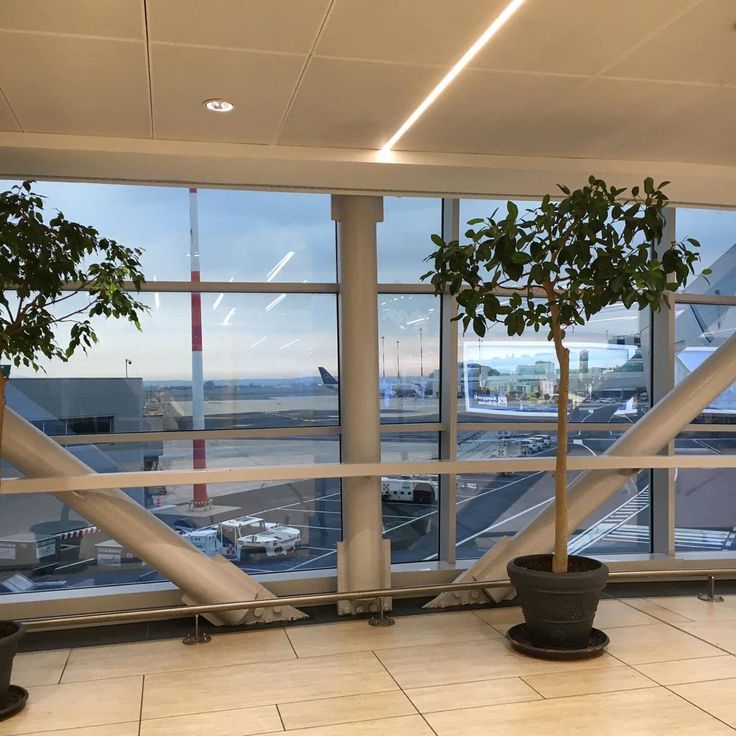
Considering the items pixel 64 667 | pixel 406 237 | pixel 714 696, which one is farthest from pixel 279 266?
pixel 714 696

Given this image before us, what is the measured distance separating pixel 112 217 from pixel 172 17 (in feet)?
10.9

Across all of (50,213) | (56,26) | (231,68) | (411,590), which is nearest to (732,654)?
(411,590)

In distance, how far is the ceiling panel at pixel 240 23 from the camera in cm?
274

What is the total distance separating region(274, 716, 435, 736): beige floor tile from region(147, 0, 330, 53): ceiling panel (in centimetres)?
289

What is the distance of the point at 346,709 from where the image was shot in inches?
145

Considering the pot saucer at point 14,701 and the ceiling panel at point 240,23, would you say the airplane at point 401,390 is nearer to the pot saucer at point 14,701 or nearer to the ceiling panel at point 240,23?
the pot saucer at point 14,701

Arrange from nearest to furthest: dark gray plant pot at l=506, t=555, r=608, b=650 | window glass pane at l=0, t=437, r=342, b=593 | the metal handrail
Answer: dark gray plant pot at l=506, t=555, r=608, b=650
the metal handrail
window glass pane at l=0, t=437, r=342, b=593

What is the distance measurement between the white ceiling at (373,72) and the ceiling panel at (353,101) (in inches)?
0.4

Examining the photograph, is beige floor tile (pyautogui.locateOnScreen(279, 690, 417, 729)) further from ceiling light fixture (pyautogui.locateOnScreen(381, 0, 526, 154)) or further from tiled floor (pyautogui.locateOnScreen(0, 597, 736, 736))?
ceiling light fixture (pyautogui.locateOnScreen(381, 0, 526, 154))

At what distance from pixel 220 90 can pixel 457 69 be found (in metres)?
1.06

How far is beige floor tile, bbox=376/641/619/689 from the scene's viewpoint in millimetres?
4066

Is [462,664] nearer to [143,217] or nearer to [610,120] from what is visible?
[610,120]

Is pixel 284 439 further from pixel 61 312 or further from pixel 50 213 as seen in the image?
pixel 50 213

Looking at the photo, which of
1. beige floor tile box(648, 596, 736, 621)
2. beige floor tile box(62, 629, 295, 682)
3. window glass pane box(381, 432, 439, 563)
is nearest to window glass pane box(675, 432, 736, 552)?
beige floor tile box(648, 596, 736, 621)
